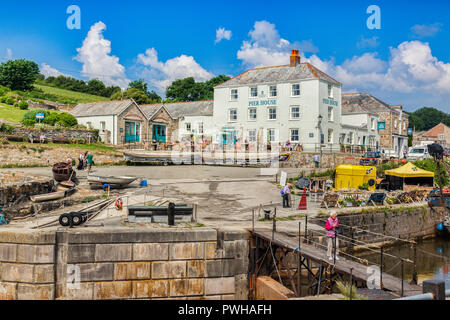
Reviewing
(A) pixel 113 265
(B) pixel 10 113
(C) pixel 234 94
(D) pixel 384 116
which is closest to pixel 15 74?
(B) pixel 10 113

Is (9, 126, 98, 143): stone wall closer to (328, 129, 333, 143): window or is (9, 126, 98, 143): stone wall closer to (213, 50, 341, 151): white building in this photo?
(213, 50, 341, 151): white building

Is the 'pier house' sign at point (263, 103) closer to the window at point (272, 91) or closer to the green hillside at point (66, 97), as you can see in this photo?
the window at point (272, 91)

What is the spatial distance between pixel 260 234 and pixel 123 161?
2228 cm

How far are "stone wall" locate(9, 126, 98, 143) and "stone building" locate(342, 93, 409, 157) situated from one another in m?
29.4

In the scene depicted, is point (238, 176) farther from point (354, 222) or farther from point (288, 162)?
point (354, 222)

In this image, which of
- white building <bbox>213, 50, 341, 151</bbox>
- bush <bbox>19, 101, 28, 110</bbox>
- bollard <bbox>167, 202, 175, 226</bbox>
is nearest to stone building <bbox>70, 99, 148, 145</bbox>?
bush <bbox>19, 101, 28, 110</bbox>

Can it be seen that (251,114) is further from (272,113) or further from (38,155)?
(38,155)

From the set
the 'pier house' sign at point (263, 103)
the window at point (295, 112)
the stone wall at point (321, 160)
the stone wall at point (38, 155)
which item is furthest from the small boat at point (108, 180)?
the 'pier house' sign at point (263, 103)

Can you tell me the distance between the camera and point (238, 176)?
27.1 m

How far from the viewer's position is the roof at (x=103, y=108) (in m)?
39.4


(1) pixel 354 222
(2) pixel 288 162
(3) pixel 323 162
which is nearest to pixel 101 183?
(1) pixel 354 222

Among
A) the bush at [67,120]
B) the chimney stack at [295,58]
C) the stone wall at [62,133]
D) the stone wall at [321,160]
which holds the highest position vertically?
the chimney stack at [295,58]

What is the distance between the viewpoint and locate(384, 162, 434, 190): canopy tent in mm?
26950

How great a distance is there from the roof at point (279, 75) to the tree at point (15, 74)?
3740cm
